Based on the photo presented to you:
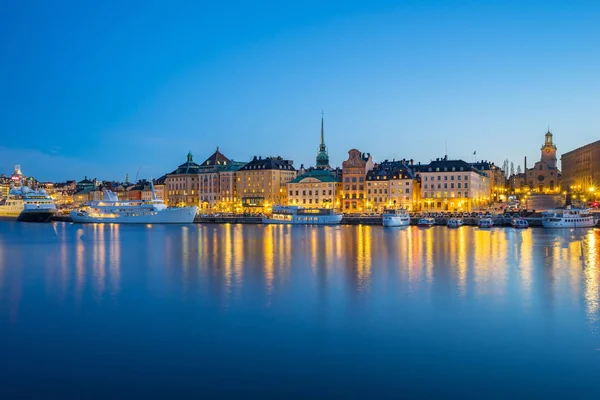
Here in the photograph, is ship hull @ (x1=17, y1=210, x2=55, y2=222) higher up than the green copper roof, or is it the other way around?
the green copper roof

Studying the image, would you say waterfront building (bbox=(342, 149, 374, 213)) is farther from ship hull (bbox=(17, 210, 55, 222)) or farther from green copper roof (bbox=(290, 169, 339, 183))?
ship hull (bbox=(17, 210, 55, 222))

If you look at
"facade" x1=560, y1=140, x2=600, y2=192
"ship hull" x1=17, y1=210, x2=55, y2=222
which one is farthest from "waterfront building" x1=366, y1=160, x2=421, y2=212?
"ship hull" x1=17, y1=210, x2=55, y2=222

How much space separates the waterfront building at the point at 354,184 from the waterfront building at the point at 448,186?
11.2 meters

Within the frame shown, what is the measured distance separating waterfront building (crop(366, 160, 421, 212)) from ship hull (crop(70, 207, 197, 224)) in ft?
111

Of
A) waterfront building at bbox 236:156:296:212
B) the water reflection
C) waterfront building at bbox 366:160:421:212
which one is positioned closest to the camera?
the water reflection

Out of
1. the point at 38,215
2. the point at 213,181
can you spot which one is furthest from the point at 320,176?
the point at 38,215

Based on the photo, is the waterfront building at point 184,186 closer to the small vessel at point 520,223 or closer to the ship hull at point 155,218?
the ship hull at point 155,218

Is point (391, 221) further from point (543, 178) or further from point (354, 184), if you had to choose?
point (543, 178)

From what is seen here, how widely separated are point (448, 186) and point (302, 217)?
27.6 meters

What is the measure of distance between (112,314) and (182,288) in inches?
228

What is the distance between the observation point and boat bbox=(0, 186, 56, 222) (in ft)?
371

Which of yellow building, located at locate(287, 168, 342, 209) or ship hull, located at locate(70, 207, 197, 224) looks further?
yellow building, located at locate(287, 168, 342, 209)

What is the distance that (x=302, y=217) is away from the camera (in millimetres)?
98125

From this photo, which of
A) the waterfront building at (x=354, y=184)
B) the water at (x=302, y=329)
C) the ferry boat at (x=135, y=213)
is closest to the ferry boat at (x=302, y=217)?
the waterfront building at (x=354, y=184)
